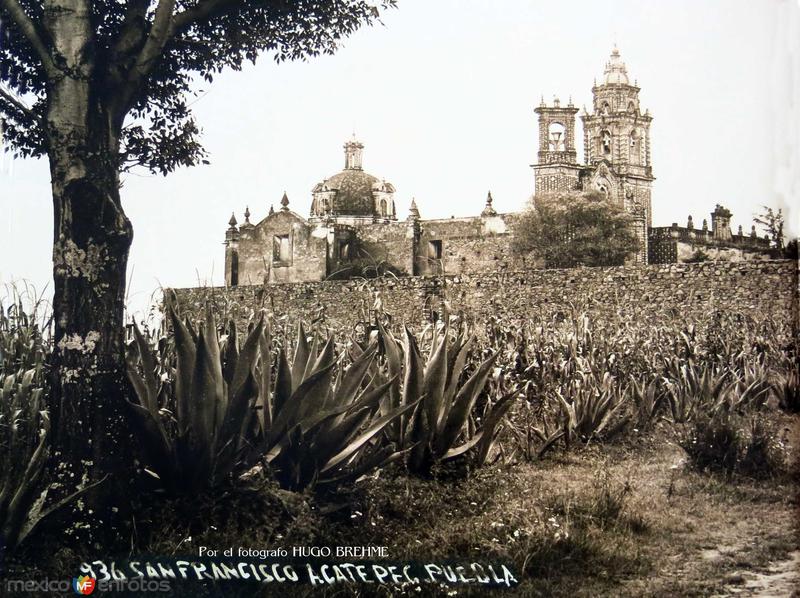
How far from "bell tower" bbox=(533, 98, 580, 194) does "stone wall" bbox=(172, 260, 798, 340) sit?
14338 millimetres

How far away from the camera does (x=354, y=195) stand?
34.0m

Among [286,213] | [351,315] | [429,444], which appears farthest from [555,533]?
[286,213]

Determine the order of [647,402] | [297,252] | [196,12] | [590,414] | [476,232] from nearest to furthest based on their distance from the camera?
[196,12]
[590,414]
[647,402]
[297,252]
[476,232]

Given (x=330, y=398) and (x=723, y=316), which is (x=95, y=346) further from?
(x=723, y=316)

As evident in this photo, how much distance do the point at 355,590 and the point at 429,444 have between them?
1491 millimetres

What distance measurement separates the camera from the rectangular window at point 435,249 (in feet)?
89.9

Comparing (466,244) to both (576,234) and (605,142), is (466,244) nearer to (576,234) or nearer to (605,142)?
(576,234)

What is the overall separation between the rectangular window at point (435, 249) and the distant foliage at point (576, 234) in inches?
98.9

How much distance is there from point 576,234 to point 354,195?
10.8 m

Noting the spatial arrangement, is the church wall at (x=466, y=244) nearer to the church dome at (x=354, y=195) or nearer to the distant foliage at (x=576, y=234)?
the distant foliage at (x=576, y=234)

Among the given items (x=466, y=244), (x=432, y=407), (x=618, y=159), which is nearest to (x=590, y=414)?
(x=432, y=407)

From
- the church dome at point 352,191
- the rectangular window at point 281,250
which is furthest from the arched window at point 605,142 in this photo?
the rectangular window at point 281,250

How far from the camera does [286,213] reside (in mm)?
26047

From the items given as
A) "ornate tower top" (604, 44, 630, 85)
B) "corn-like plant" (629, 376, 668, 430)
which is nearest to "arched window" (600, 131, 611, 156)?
"ornate tower top" (604, 44, 630, 85)
